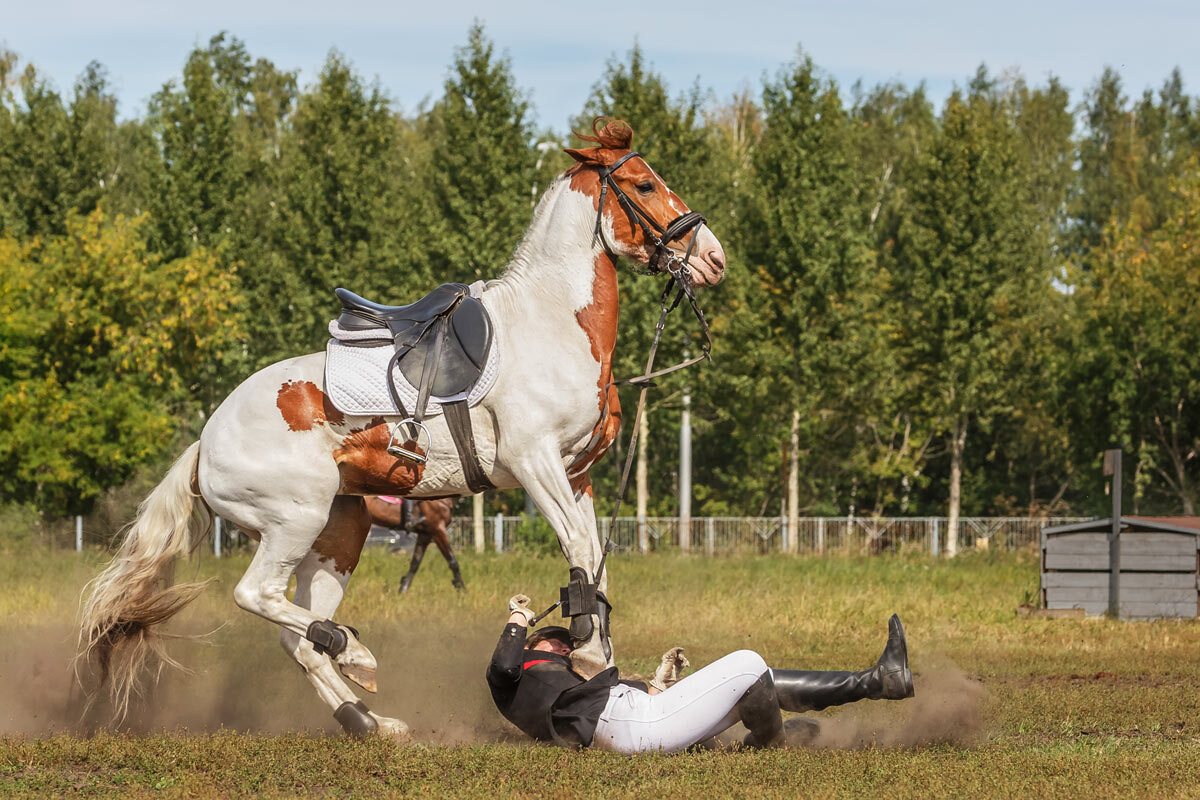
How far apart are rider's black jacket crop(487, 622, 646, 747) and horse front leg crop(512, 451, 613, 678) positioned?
0.27 meters

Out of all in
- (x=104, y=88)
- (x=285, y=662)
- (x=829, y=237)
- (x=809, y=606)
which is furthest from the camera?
(x=104, y=88)

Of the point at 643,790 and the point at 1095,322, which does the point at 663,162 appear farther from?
the point at 643,790

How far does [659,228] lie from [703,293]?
26123mm

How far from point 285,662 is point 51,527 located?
2212 cm

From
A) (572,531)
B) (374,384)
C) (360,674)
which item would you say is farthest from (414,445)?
(360,674)

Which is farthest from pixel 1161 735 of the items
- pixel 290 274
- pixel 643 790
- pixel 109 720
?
pixel 290 274

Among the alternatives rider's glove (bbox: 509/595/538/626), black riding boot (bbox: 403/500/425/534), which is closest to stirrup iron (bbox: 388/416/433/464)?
rider's glove (bbox: 509/595/538/626)

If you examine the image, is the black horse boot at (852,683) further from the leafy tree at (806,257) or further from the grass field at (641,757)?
the leafy tree at (806,257)

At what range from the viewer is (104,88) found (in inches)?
2082

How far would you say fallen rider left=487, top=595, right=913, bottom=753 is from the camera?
6020 mm

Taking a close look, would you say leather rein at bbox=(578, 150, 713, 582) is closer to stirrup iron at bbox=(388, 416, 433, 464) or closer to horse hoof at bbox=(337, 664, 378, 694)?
stirrup iron at bbox=(388, 416, 433, 464)

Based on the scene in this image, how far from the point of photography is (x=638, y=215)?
7188mm

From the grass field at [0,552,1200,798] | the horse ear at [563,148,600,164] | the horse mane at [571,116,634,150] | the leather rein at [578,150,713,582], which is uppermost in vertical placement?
the horse mane at [571,116,634,150]

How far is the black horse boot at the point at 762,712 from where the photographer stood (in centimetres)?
604
